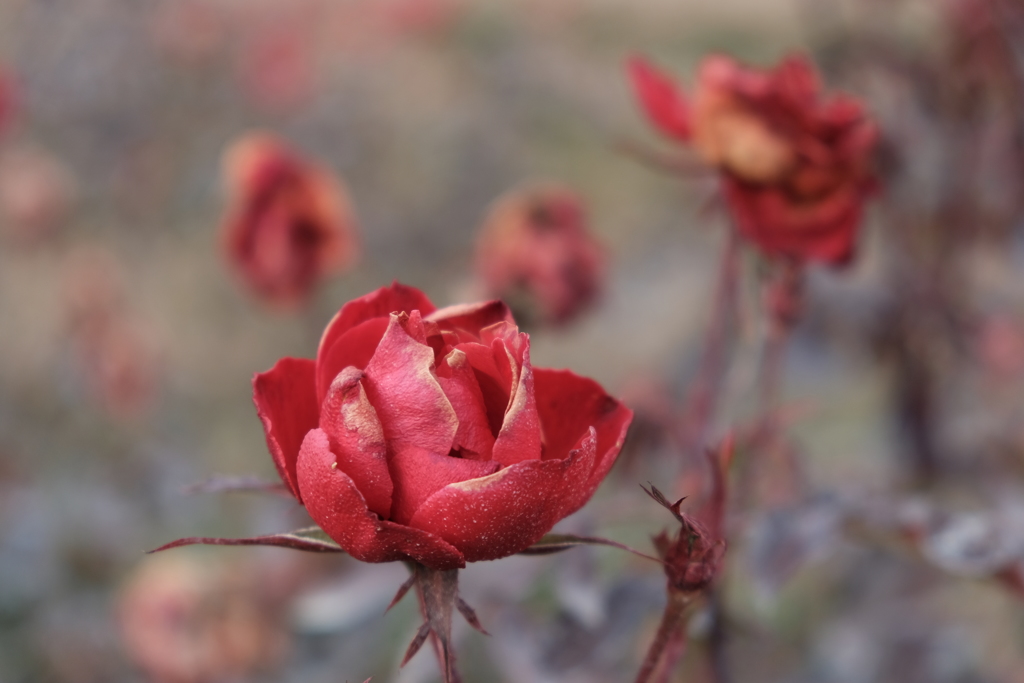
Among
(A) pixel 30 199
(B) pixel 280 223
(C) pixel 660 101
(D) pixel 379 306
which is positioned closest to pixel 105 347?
(A) pixel 30 199

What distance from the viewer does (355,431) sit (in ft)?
1.13

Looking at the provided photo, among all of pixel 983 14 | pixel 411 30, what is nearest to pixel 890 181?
pixel 983 14

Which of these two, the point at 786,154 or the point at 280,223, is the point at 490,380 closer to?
the point at 786,154

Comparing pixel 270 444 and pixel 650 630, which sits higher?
pixel 650 630

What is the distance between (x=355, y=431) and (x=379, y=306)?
0.24 ft

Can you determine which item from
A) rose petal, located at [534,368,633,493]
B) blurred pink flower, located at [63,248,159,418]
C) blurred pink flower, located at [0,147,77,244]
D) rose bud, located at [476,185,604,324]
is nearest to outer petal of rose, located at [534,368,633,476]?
rose petal, located at [534,368,633,493]

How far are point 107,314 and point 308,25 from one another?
1.68 m

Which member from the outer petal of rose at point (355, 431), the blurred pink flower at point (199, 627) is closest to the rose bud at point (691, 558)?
the outer petal of rose at point (355, 431)

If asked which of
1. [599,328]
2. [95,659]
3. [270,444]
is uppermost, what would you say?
[599,328]

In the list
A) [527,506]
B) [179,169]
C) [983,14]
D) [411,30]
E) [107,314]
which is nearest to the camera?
[527,506]

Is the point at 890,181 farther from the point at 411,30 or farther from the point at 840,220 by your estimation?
the point at 411,30

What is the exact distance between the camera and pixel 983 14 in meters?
1.09

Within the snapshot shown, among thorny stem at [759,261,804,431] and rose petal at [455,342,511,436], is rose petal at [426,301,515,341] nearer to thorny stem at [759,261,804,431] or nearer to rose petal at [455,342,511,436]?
rose petal at [455,342,511,436]

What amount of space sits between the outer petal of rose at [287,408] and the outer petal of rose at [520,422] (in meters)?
0.08
